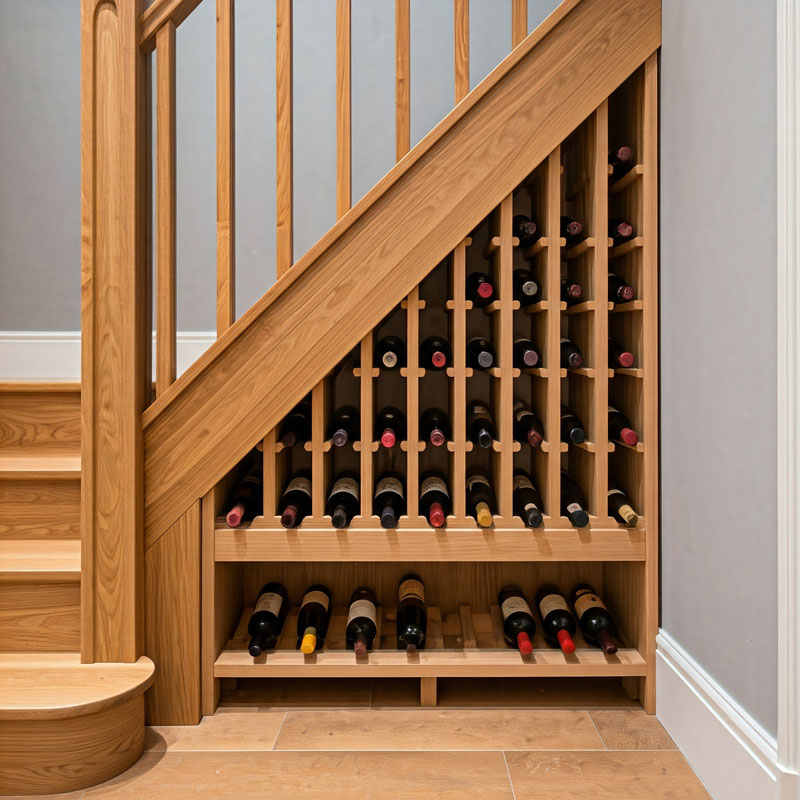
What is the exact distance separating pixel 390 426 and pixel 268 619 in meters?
0.57

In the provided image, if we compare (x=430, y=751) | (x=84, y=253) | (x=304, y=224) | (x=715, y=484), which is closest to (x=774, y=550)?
(x=715, y=484)

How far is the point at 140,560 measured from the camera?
5.24 ft

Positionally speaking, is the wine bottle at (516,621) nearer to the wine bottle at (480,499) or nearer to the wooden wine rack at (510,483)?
the wooden wine rack at (510,483)

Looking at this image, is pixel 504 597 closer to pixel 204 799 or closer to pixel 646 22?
pixel 204 799

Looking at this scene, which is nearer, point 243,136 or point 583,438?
point 583,438

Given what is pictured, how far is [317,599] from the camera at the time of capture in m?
1.83

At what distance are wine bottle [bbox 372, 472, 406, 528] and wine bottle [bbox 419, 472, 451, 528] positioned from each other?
2.2 inches

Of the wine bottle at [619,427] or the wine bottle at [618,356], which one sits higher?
the wine bottle at [618,356]

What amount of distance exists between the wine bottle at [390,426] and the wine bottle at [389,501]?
0.11m

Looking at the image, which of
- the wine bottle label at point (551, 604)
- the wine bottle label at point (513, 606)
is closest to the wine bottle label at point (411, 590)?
the wine bottle label at point (513, 606)

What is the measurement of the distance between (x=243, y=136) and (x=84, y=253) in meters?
1.17

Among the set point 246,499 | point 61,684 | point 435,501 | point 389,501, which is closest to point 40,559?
point 61,684

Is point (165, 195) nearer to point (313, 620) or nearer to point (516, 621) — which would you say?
point (313, 620)

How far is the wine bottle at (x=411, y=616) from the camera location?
1.65 m
